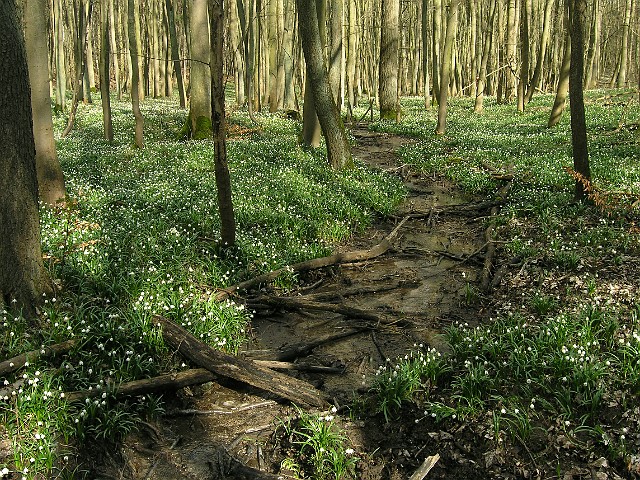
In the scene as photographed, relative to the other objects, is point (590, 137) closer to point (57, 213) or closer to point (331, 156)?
point (331, 156)

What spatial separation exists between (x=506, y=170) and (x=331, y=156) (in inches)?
188

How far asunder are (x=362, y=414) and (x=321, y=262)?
3.93 meters

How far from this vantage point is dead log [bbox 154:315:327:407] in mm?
5500

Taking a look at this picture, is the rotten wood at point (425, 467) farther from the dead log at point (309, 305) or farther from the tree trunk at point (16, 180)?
the tree trunk at point (16, 180)

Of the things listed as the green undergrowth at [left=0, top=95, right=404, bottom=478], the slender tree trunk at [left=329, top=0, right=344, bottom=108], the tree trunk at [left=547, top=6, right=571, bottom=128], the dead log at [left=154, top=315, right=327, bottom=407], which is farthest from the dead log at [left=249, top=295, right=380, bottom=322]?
the tree trunk at [left=547, top=6, right=571, bottom=128]

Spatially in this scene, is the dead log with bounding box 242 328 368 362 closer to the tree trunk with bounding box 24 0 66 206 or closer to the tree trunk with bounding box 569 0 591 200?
the tree trunk with bounding box 24 0 66 206

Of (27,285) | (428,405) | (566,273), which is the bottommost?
(428,405)

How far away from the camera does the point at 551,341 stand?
576cm

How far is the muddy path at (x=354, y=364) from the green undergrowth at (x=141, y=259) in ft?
1.24

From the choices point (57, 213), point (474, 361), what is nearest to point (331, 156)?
point (57, 213)

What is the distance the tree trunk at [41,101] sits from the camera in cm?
970

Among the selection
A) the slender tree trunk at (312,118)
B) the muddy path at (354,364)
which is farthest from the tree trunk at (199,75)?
the muddy path at (354,364)

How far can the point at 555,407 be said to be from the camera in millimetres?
4965

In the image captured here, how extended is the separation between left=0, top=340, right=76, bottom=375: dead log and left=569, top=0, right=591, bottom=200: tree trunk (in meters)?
9.28
